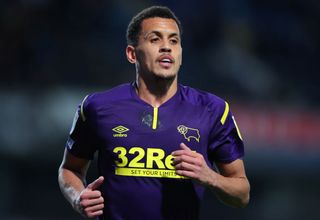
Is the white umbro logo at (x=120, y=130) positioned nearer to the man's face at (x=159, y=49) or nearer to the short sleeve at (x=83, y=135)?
the short sleeve at (x=83, y=135)

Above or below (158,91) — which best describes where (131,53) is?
above

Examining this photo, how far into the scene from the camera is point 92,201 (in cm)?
499

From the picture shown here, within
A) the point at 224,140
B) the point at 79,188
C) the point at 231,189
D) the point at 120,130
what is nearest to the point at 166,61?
the point at 120,130

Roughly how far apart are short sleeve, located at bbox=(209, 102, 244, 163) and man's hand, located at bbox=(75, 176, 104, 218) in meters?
0.80

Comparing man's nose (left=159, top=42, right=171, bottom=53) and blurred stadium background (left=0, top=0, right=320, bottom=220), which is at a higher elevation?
man's nose (left=159, top=42, right=171, bottom=53)

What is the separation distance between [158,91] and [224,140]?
0.53 metres

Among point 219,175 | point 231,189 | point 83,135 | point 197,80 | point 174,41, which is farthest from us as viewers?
point 197,80

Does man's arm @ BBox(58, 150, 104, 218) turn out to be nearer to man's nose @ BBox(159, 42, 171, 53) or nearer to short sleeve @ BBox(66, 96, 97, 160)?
short sleeve @ BBox(66, 96, 97, 160)

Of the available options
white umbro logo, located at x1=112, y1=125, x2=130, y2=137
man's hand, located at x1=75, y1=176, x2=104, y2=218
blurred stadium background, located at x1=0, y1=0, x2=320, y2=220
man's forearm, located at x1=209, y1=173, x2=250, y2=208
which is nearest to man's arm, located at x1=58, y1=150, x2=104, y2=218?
man's hand, located at x1=75, y1=176, x2=104, y2=218

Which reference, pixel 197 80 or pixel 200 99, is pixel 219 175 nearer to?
pixel 200 99

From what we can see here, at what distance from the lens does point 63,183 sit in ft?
18.5

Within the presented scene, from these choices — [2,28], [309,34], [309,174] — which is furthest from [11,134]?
[309,34]

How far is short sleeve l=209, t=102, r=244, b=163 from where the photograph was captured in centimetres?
540

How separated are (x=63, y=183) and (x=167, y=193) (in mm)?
793
